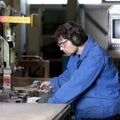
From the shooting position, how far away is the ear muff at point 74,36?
2.43 m

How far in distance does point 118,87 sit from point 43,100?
529 millimetres

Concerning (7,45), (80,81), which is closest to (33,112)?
(80,81)

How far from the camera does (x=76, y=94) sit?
90.4 inches

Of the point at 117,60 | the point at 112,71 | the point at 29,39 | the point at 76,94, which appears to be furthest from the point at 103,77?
the point at 29,39

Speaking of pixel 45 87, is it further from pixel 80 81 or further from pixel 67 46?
pixel 80 81

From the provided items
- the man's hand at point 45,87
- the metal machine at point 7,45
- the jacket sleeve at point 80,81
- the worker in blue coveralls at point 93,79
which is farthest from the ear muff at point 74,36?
the man's hand at point 45,87

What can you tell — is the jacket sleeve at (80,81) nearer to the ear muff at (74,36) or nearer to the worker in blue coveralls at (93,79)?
the worker in blue coveralls at (93,79)

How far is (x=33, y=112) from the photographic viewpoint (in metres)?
1.83

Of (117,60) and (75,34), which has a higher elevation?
(75,34)

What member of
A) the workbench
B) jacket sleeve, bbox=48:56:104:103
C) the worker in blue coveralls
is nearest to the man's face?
the worker in blue coveralls

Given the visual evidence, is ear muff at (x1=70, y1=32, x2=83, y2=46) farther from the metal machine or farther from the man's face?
the metal machine

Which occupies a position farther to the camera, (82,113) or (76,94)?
(82,113)

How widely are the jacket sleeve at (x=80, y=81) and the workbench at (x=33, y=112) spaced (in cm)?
28

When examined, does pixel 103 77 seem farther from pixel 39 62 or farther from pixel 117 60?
pixel 117 60
